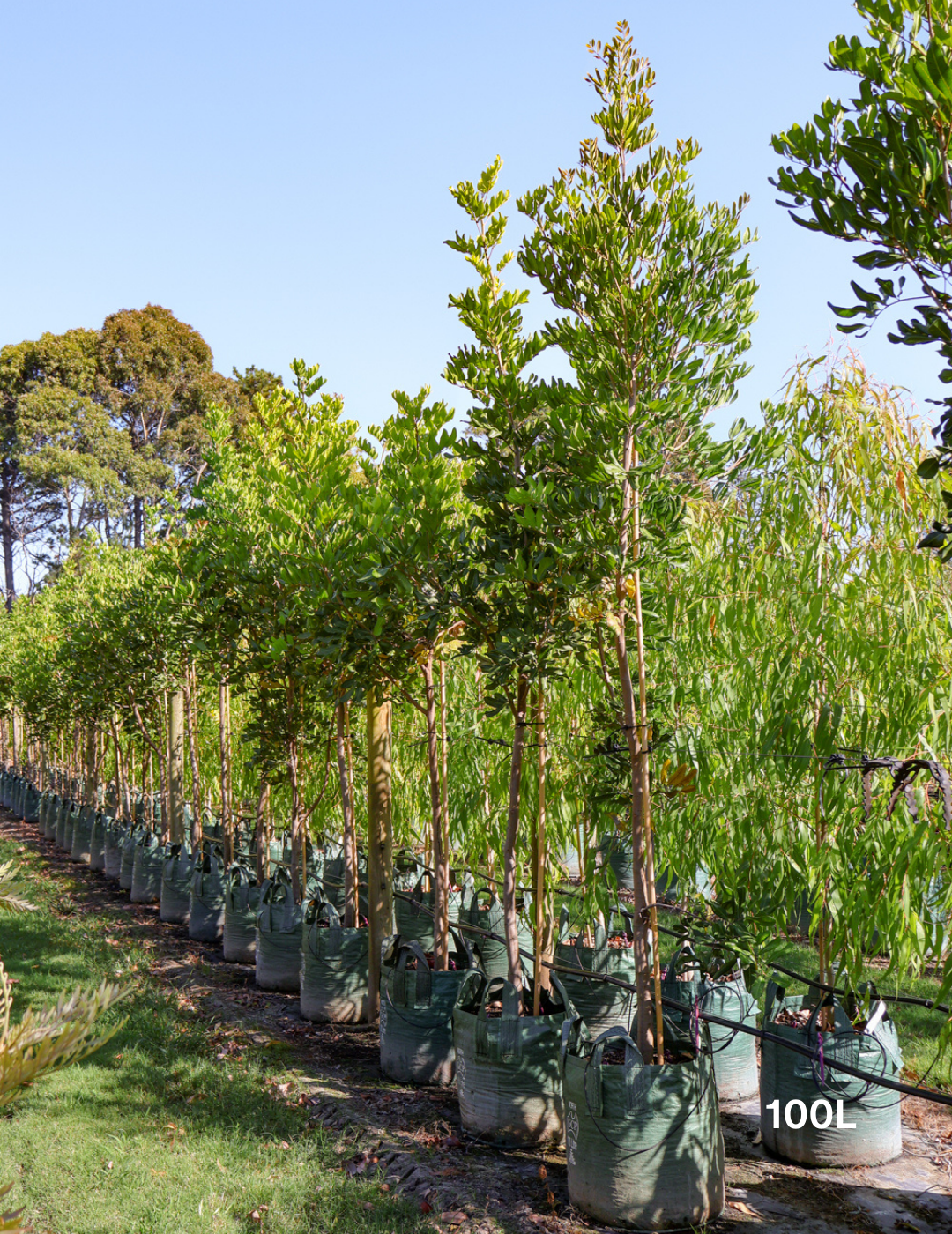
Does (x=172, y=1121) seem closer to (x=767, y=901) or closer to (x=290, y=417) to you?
(x=767, y=901)

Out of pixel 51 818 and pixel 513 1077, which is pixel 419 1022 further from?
pixel 51 818

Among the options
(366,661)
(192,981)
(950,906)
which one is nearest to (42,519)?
(192,981)

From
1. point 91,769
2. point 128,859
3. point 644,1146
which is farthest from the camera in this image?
point 91,769

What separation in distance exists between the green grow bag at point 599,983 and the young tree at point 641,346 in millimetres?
1442

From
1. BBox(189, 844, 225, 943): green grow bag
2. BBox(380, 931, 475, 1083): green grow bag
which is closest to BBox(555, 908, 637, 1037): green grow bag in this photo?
BBox(380, 931, 475, 1083): green grow bag

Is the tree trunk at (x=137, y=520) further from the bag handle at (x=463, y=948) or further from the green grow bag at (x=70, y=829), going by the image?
the bag handle at (x=463, y=948)

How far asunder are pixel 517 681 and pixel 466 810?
Answer: 2.31 meters

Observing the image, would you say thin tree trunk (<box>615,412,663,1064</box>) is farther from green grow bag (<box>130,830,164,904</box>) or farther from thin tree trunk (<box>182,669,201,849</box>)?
green grow bag (<box>130,830,164,904</box>)

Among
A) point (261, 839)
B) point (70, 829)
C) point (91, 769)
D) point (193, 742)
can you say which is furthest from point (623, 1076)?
point (91, 769)

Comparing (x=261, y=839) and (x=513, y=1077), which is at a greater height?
(x=261, y=839)

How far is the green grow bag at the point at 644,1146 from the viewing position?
138 inches

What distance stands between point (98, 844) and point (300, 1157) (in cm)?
1097

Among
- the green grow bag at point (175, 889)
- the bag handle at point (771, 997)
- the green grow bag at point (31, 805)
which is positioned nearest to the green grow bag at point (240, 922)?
the green grow bag at point (175, 889)

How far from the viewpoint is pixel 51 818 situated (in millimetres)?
18938
